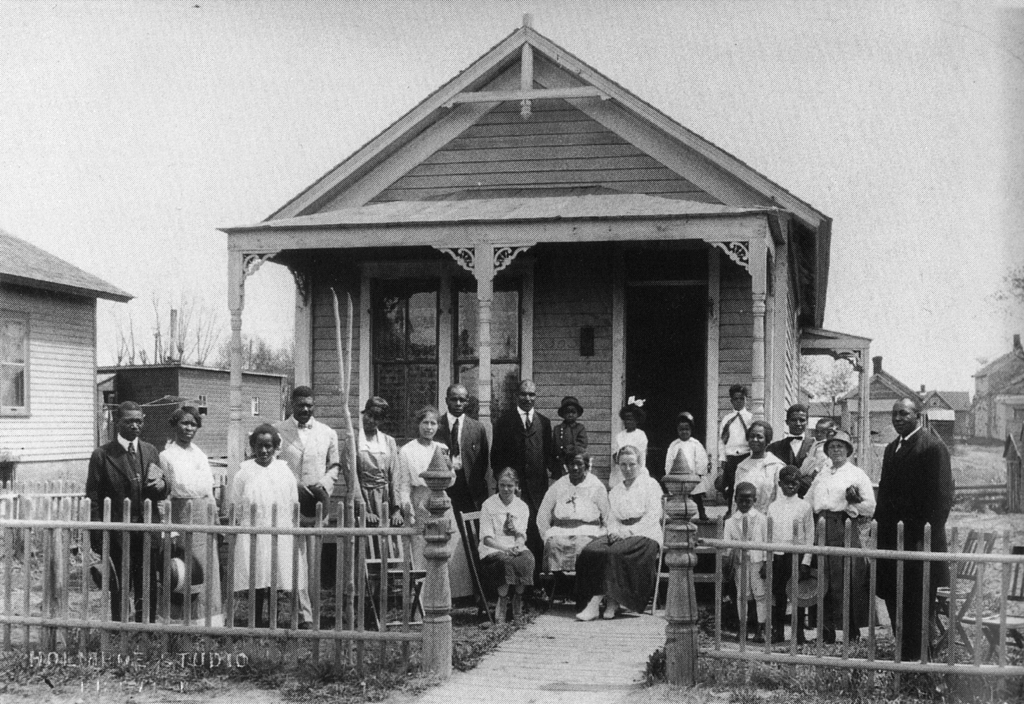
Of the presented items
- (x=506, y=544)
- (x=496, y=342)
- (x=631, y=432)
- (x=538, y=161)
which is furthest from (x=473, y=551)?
(x=538, y=161)

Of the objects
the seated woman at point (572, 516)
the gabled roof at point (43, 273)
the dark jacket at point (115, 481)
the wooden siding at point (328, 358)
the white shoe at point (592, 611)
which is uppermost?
the gabled roof at point (43, 273)

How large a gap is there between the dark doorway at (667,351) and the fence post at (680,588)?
233 inches

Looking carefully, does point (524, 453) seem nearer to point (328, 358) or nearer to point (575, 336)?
point (575, 336)

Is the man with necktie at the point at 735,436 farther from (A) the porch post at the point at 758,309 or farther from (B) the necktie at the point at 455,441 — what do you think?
(B) the necktie at the point at 455,441

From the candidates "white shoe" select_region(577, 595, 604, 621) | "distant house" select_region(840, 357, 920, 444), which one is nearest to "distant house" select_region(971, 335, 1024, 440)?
"distant house" select_region(840, 357, 920, 444)

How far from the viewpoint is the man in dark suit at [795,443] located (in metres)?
9.84

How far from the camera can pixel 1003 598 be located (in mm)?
5914

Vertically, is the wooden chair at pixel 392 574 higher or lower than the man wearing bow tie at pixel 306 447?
lower

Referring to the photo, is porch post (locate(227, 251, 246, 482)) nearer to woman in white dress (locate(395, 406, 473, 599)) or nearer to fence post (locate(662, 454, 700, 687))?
woman in white dress (locate(395, 406, 473, 599))

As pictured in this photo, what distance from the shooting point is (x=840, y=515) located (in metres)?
8.20

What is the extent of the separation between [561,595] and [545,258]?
14.9 feet

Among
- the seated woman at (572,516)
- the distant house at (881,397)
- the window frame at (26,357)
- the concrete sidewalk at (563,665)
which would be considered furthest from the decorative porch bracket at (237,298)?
the distant house at (881,397)

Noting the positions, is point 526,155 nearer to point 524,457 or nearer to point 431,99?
point 431,99

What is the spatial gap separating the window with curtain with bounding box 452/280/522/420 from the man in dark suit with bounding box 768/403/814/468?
12.1ft
